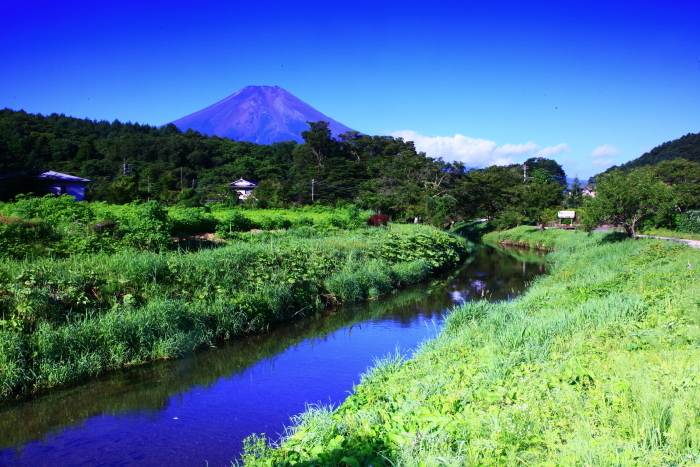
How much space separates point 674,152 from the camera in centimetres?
6994

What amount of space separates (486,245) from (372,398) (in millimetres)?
34737

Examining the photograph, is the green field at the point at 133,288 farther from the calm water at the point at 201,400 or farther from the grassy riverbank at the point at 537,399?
the grassy riverbank at the point at 537,399

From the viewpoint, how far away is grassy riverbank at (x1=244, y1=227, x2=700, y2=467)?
3.91 metres

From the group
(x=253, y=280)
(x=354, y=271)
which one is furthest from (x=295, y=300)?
(x=354, y=271)

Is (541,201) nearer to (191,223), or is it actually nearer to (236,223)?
(236,223)

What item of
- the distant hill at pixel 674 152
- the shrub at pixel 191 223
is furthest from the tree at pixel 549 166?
the shrub at pixel 191 223

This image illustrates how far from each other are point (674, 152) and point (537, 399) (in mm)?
79756

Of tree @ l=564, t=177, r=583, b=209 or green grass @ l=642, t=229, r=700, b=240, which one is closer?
green grass @ l=642, t=229, r=700, b=240

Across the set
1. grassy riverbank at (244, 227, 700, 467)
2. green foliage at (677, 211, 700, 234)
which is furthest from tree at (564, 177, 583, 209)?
grassy riverbank at (244, 227, 700, 467)

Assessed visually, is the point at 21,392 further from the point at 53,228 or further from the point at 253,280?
the point at 53,228

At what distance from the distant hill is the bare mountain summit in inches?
2296

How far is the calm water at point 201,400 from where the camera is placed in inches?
254

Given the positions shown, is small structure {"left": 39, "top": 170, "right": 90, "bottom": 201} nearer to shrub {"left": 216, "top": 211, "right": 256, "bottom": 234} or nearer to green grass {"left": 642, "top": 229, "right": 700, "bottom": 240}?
shrub {"left": 216, "top": 211, "right": 256, "bottom": 234}

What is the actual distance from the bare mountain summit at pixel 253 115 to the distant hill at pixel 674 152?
58.3m
